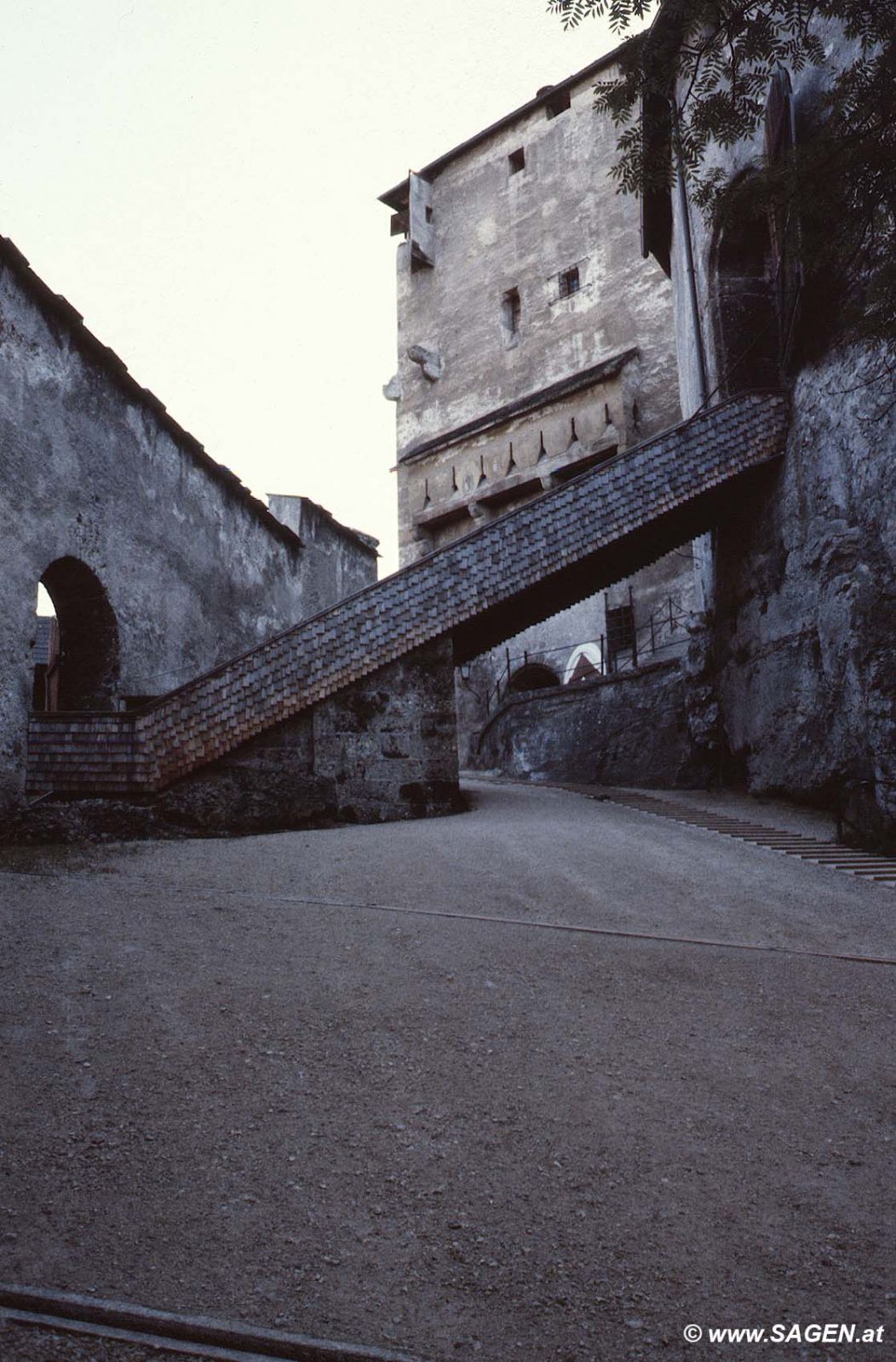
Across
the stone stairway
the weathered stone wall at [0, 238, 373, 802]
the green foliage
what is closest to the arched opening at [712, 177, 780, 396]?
the stone stairway

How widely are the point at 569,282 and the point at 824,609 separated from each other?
2049 centimetres

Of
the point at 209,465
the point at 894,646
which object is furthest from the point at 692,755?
the point at 209,465

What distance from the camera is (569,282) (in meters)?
27.7

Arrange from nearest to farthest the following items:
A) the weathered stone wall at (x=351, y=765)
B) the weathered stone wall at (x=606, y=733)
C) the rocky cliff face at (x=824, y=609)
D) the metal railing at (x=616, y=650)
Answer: the rocky cliff face at (x=824, y=609) → the weathered stone wall at (x=351, y=765) → the weathered stone wall at (x=606, y=733) → the metal railing at (x=616, y=650)

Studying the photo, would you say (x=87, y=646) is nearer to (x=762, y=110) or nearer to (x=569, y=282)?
(x=762, y=110)

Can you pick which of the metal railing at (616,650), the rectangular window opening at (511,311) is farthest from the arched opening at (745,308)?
the rectangular window opening at (511,311)

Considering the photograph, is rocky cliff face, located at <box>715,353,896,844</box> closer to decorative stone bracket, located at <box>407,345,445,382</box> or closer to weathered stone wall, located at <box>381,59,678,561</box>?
weathered stone wall, located at <box>381,59,678,561</box>

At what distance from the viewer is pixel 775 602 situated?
480 inches

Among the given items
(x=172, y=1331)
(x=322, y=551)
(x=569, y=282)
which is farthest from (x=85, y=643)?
(x=569, y=282)

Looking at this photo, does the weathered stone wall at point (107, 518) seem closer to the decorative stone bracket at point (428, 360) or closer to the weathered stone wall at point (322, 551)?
the weathered stone wall at point (322, 551)

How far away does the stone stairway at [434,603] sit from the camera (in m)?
9.63

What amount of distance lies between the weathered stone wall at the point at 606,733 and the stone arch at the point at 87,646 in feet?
30.9

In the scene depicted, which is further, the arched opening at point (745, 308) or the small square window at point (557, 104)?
the small square window at point (557, 104)

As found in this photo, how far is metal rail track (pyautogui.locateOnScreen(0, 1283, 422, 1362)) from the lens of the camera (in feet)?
7.20
